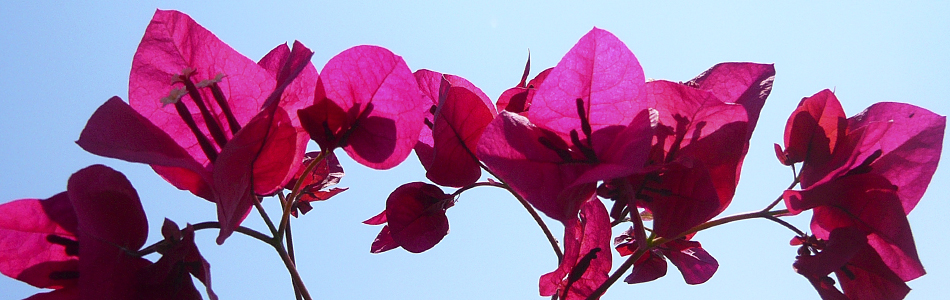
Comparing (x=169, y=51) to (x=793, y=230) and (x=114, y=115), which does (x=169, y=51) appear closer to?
(x=114, y=115)

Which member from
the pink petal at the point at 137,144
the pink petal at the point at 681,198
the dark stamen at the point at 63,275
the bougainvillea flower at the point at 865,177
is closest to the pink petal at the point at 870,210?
the bougainvillea flower at the point at 865,177

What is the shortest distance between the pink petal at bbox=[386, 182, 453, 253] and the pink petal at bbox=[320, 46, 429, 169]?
5cm

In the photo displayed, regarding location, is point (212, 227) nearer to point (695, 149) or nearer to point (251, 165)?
point (251, 165)

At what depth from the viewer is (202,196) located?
23.0 inches

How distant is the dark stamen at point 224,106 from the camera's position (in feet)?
1.87

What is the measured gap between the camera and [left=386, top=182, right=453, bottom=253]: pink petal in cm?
64

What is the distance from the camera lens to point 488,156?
0.53 metres

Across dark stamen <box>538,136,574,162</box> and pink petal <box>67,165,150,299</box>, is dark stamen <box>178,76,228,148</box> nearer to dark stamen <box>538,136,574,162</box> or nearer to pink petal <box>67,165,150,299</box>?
pink petal <box>67,165,150,299</box>

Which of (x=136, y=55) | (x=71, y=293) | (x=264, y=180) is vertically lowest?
(x=71, y=293)

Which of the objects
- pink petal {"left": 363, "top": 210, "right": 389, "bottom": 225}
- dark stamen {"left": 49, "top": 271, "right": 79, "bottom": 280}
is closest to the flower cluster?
dark stamen {"left": 49, "top": 271, "right": 79, "bottom": 280}

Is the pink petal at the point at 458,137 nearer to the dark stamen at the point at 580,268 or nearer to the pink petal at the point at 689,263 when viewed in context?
the dark stamen at the point at 580,268

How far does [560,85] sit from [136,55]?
16.1 inches

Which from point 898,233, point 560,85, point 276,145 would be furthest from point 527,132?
point 898,233

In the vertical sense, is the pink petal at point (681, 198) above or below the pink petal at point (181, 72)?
below
